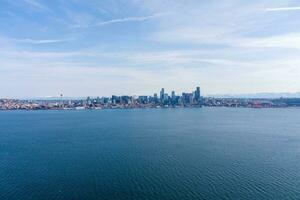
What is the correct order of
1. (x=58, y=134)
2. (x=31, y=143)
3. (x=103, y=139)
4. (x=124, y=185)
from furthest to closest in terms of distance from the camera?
1. (x=58, y=134)
2. (x=103, y=139)
3. (x=31, y=143)
4. (x=124, y=185)

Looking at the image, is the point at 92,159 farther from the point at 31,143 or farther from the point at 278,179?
the point at 278,179

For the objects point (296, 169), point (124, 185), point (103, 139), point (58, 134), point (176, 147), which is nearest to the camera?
point (124, 185)

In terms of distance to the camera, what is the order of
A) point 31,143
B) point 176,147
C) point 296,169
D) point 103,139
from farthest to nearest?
point 103,139 < point 31,143 < point 176,147 < point 296,169

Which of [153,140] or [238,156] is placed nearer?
[238,156]

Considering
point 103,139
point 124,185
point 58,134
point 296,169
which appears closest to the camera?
point 124,185

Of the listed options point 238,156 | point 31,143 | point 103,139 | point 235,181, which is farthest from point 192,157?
point 31,143

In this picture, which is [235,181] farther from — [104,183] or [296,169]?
[104,183]

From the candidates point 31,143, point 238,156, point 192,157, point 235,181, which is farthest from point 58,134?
point 235,181

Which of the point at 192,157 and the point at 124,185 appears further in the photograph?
the point at 192,157
